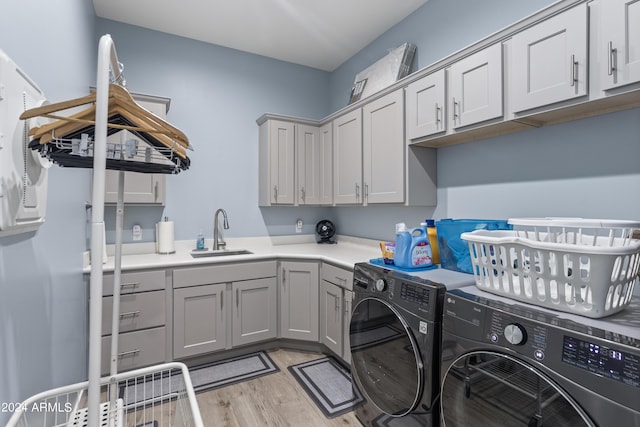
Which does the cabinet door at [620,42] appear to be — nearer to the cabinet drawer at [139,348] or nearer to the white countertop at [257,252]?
the white countertop at [257,252]

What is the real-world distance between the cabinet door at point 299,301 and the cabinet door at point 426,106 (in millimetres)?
1346

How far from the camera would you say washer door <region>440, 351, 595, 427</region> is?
0.91 m

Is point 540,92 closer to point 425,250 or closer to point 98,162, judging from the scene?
point 425,250

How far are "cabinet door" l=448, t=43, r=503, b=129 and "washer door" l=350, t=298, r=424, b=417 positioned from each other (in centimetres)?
118

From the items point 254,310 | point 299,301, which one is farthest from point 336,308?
point 254,310

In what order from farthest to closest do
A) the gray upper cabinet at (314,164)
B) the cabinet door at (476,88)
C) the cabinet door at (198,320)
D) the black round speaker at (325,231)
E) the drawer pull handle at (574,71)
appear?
the black round speaker at (325,231)
the gray upper cabinet at (314,164)
the cabinet door at (198,320)
the cabinet door at (476,88)
the drawer pull handle at (574,71)

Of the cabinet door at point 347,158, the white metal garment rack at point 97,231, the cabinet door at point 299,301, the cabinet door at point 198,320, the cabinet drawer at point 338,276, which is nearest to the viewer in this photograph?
the white metal garment rack at point 97,231

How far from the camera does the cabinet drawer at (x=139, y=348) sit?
2129 mm

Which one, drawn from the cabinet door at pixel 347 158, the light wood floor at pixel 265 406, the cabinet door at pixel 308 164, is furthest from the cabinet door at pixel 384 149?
the light wood floor at pixel 265 406

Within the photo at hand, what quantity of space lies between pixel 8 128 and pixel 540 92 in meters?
2.01

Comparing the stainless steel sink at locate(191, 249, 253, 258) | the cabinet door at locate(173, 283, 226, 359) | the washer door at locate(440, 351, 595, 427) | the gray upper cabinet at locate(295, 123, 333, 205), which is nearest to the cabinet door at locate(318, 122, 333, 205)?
the gray upper cabinet at locate(295, 123, 333, 205)

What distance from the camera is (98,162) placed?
0.61m

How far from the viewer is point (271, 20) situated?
2.69 m

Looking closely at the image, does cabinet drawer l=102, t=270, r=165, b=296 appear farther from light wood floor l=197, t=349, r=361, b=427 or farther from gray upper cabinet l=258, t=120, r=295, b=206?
gray upper cabinet l=258, t=120, r=295, b=206
